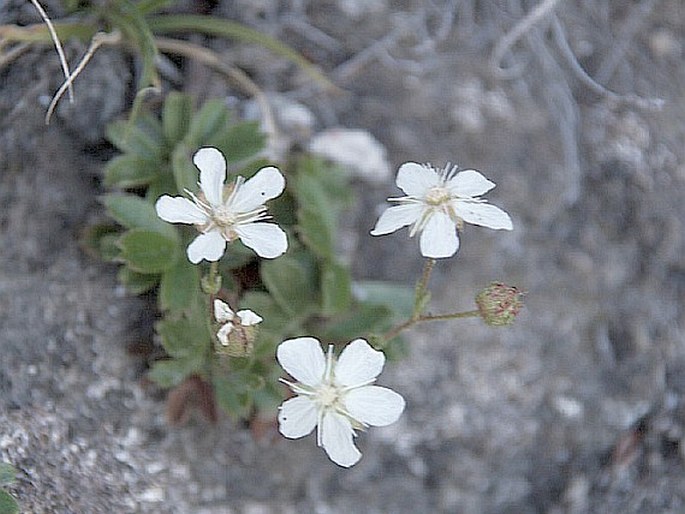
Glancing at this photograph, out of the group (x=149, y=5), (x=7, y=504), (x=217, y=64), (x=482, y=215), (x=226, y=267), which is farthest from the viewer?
(x=217, y=64)

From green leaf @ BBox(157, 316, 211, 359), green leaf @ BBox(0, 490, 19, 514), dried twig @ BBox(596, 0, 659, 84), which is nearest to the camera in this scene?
green leaf @ BBox(0, 490, 19, 514)

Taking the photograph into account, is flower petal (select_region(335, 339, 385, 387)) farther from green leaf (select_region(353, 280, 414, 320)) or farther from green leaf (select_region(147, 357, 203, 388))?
green leaf (select_region(353, 280, 414, 320))

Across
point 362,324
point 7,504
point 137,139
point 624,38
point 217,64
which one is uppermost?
point 624,38

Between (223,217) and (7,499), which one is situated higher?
(223,217)

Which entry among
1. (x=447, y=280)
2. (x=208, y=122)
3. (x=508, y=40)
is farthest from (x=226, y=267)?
(x=508, y=40)

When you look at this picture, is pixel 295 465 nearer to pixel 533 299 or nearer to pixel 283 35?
pixel 533 299

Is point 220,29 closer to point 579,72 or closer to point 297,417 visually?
point 579,72

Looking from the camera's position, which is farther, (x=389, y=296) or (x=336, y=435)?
(x=389, y=296)

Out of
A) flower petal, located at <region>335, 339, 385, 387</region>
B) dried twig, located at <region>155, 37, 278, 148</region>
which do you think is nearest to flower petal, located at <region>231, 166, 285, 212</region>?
flower petal, located at <region>335, 339, 385, 387</region>
